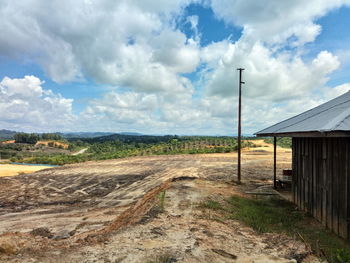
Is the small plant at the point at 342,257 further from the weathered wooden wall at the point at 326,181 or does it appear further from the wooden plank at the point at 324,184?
the wooden plank at the point at 324,184

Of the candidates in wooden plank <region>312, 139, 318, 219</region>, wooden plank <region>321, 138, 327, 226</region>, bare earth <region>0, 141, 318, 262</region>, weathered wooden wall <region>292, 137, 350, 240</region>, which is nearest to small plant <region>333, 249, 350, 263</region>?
bare earth <region>0, 141, 318, 262</region>

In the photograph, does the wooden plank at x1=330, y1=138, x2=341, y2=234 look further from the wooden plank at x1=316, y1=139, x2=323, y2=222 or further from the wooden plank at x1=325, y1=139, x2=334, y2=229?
the wooden plank at x1=316, y1=139, x2=323, y2=222

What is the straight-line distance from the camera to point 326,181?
669cm

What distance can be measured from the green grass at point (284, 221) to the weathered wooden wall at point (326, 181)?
31 centimetres

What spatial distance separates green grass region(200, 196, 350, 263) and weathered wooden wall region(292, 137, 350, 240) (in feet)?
1.00

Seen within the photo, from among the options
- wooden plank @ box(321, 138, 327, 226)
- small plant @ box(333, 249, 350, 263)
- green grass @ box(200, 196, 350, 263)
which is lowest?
green grass @ box(200, 196, 350, 263)

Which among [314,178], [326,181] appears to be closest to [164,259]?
[326,181]

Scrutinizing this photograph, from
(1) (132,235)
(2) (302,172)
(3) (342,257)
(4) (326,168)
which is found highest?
(4) (326,168)

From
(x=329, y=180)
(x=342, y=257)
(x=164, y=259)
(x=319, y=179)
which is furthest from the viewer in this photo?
(x=319, y=179)

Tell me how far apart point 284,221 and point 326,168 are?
6.55 ft

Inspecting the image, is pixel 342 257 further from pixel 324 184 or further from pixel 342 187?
pixel 324 184

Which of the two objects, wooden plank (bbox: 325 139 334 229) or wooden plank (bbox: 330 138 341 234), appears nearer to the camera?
wooden plank (bbox: 330 138 341 234)

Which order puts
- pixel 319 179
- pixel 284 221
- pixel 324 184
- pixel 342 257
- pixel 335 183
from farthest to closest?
A: 1. pixel 284 221
2. pixel 319 179
3. pixel 324 184
4. pixel 335 183
5. pixel 342 257

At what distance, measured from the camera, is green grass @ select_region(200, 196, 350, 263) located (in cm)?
539
